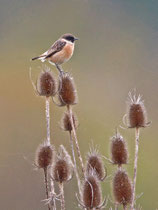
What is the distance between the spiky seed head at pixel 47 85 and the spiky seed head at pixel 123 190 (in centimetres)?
123

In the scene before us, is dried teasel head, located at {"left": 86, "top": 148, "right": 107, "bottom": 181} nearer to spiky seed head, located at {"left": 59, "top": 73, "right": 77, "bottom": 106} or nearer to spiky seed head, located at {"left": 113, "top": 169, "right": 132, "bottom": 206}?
spiky seed head, located at {"left": 113, "top": 169, "right": 132, "bottom": 206}

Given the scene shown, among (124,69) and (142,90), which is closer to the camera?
(142,90)

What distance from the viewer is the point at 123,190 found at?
6293mm

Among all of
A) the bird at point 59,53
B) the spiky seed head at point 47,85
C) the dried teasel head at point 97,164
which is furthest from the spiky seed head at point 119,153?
the bird at point 59,53

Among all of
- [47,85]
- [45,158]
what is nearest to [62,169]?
[45,158]

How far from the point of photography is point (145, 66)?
51812 millimetres

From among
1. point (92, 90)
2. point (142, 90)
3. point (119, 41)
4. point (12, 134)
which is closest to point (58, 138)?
point (12, 134)

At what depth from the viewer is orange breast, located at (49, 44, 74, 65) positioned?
370 inches

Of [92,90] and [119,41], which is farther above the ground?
[119,41]

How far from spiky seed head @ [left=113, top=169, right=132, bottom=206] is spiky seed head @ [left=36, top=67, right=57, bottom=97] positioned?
123 cm

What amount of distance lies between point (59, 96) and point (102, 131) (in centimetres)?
3330

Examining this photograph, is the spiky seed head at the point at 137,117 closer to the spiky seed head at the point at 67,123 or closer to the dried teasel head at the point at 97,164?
the dried teasel head at the point at 97,164

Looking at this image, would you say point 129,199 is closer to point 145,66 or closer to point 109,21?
point 145,66

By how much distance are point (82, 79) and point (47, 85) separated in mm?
45277
